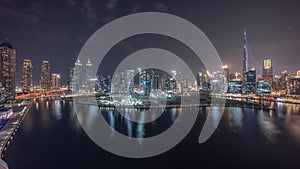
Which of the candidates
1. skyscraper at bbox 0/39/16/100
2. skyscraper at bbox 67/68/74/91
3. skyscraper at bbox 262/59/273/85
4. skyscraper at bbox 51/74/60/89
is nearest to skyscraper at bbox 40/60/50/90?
skyscraper at bbox 51/74/60/89

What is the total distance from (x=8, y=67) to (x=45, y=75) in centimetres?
2894

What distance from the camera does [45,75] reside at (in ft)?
162

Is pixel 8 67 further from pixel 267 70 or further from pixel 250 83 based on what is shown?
pixel 267 70

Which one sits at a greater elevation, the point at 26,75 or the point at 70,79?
the point at 26,75

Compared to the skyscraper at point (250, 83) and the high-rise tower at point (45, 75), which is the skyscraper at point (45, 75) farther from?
the skyscraper at point (250, 83)

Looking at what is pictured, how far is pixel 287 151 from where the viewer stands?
19.4 feet

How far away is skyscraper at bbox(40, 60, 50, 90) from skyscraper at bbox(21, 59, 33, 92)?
5539 millimetres

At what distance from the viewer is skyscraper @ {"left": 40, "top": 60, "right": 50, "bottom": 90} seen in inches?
1917

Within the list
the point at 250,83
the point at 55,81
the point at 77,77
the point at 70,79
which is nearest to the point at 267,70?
the point at 250,83

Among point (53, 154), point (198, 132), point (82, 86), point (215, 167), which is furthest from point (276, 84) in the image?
point (82, 86)

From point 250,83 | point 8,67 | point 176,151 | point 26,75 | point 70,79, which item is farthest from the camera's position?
point 70,79

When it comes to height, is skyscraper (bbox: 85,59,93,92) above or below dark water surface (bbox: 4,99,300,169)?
above

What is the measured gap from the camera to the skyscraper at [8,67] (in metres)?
21.8

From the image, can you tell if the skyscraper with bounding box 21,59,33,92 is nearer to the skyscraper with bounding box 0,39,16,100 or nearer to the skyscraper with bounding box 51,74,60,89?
the skyscraper with bounding box 51,74,60,89
